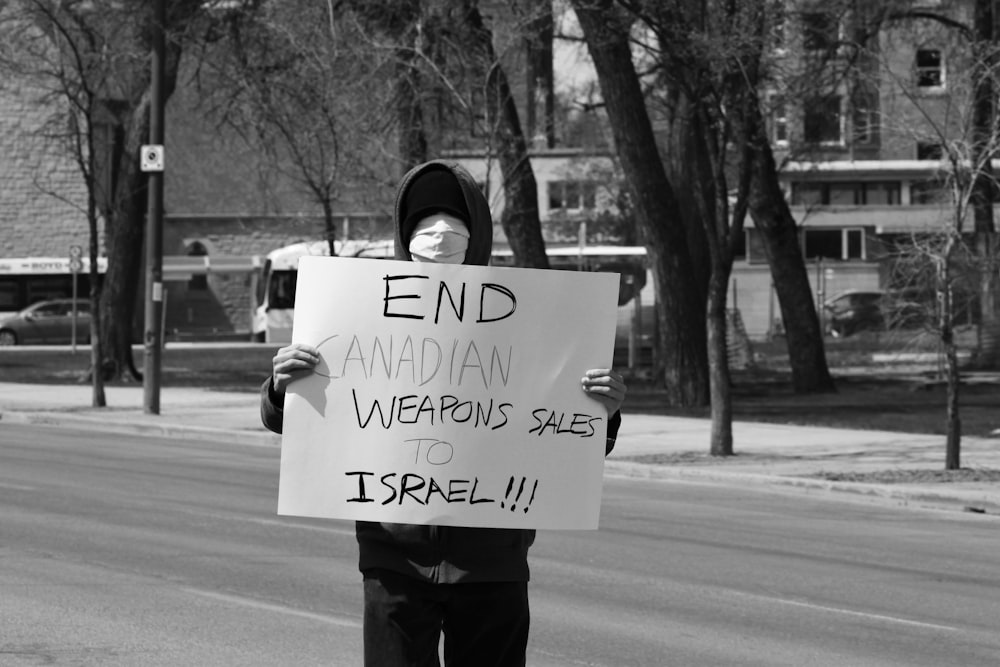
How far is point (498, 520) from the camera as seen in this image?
3973 millimetres

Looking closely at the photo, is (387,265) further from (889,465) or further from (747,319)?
(747,319)

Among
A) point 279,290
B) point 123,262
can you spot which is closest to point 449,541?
point 123,262

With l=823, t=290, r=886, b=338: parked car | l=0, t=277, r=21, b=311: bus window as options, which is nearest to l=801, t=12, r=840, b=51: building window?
l=823, t=290, r=886, b=338: parked car

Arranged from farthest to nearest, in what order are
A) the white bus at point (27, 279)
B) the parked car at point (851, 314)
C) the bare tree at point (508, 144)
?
1. the white bus at point (27, 279)
2. the parked car at point (851, 314)
3. the bare tree at point (508, 144)

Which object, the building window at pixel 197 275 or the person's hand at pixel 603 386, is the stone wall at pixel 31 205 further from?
the person's hand at pixel 603 386

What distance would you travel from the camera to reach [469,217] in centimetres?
402

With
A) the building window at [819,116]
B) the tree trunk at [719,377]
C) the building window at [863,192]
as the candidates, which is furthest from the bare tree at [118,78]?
the building window at [863,192]

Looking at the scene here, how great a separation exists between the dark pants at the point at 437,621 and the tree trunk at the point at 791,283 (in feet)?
81.0

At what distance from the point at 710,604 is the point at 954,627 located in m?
1.33

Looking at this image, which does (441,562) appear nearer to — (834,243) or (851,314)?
(851,314)

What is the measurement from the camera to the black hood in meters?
3.98

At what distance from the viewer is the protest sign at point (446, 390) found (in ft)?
13.1

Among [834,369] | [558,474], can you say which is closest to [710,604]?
[558,474]

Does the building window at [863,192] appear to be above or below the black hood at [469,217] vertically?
above
